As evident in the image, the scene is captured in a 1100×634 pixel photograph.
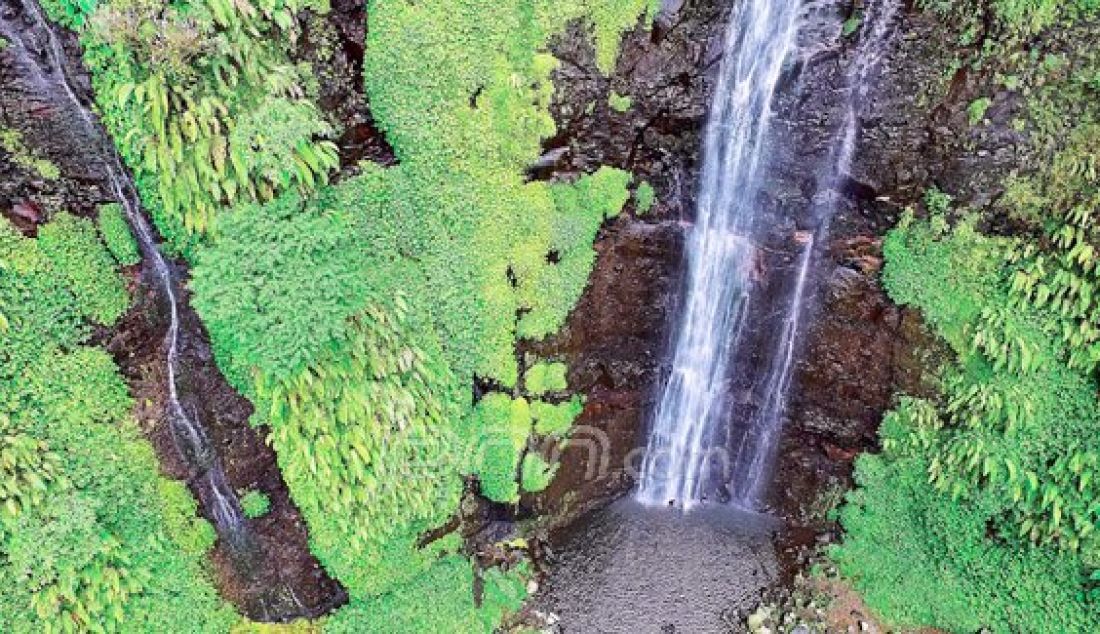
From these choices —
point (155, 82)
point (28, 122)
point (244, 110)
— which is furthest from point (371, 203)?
point (28, 122)

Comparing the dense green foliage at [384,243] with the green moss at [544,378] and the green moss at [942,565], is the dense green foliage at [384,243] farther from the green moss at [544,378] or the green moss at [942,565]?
the green moss at [942,565]

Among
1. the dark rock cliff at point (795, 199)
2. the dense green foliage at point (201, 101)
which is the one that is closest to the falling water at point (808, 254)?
the dark rock cliff at point (795, 199)

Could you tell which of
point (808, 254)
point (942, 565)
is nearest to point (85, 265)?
point (808, 254)

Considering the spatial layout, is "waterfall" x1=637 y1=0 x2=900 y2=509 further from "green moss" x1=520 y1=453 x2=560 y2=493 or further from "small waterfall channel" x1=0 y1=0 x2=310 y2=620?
"small waterfall channel" x1=0 y1=0 x2=310 y2=620

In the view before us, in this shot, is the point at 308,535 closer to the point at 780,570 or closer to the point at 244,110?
the point at 244,110

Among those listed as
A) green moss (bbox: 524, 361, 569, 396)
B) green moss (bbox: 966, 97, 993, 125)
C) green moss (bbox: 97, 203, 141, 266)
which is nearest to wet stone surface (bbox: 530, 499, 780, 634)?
green moss (bbox: 524, 361, 569, 396)
